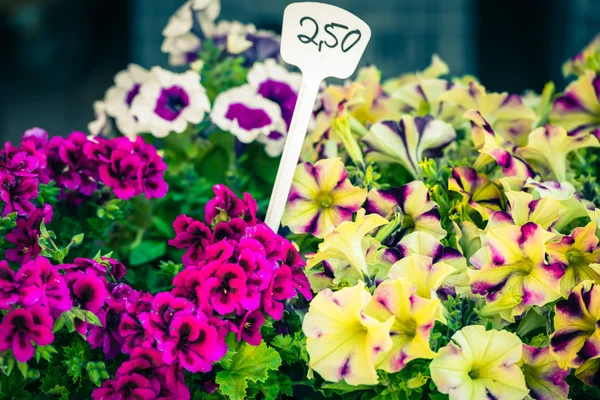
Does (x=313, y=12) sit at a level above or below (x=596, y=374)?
above

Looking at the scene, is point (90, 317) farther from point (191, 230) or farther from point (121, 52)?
point (121, 52)

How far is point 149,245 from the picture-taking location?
3.30ft

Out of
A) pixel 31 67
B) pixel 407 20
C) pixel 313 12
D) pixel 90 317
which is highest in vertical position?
pixel 313 12

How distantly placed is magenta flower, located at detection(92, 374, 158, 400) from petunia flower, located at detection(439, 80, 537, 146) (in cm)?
61

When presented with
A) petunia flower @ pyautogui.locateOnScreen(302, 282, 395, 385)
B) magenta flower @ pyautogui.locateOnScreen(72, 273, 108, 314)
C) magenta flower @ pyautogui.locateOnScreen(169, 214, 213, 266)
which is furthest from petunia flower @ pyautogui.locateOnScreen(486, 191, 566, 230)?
magenta flower @ pyautogui.locateOnScreen(72, 273, 108, 314)

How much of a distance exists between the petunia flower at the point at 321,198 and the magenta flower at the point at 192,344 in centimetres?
22

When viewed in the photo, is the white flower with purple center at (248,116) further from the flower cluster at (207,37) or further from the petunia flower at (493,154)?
the petunia flower at (493,154)

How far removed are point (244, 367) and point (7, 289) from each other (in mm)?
253

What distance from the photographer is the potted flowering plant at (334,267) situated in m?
0.67

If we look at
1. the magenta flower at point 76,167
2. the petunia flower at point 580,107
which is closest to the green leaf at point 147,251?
the magenta flower at point 76,167

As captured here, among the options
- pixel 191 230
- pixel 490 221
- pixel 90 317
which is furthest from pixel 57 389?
pixel 490 221

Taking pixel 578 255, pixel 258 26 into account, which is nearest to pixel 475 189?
pixel 578 255

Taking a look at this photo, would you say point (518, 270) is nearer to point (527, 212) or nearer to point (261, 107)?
point (527, 212)

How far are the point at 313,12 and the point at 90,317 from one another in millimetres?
449
